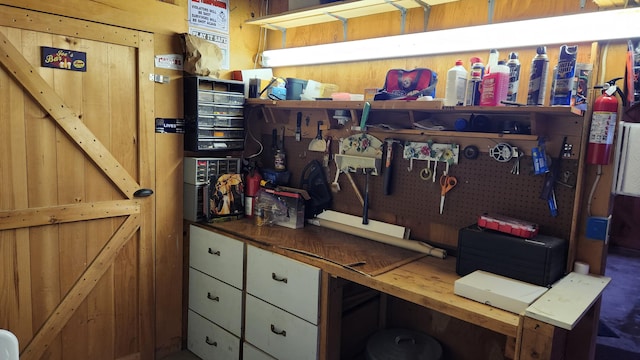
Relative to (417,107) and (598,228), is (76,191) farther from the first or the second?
(598,228)

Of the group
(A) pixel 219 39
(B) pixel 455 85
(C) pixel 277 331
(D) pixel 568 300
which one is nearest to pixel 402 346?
(C) pixel 277 331

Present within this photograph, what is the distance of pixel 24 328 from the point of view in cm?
212

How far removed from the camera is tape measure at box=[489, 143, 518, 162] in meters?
1.87

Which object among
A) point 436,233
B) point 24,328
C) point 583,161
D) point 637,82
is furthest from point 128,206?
point 637,82

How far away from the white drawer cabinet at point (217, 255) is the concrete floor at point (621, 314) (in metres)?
1.84

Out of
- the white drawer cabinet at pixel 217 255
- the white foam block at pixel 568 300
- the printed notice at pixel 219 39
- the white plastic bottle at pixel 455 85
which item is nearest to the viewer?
the white foam block at pixel 568 300

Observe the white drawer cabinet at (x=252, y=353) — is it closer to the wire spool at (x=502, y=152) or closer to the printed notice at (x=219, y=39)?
the wire spool at (x=502, y=152)

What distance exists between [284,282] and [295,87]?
112 centimetres

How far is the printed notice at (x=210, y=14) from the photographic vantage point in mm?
2584

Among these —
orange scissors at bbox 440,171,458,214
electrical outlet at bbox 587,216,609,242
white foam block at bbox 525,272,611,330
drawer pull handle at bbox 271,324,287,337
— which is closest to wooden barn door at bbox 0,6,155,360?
drawer pull handle at bbox 271,324,287,337

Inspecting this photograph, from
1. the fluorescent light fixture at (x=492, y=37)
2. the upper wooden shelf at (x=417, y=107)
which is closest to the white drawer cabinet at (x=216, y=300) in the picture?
the upper wooden shelf at (x=417, y=107)

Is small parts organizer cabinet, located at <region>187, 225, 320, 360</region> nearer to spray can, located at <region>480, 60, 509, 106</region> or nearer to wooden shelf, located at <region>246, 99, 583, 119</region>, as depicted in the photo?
wooden shelf, located at <region>246, 99, 583, 119</region>

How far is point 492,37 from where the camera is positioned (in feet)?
6.33

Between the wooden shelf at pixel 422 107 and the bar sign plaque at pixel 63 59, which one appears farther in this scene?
the bar sign plaque at pixel 63 59
